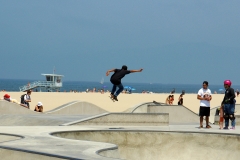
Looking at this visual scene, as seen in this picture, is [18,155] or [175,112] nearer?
[18,155]

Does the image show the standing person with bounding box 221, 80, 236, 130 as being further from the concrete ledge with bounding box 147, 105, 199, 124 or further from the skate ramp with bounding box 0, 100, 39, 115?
the skate ramp with bounding box 0, 100, 39, 115

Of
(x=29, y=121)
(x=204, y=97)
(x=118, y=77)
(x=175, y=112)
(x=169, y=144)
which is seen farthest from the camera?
(x=175, y=112)

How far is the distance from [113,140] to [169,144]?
1.41m

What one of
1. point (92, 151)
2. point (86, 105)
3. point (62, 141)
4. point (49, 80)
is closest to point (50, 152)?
point (92, 151)

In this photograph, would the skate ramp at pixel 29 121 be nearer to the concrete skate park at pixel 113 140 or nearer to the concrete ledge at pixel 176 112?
the concrete skate park at pixel 113 140

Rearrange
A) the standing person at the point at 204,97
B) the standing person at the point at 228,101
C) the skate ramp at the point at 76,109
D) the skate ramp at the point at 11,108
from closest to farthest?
the standing person at the point at 228,101 < the standing person at the point at 204,97 < the skate ramp at the point at 11,108 < the skate ramp at the point at 76,109

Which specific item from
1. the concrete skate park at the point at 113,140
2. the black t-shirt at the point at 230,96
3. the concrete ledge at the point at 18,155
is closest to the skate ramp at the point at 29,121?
the concrete skate park at the point at 113,140

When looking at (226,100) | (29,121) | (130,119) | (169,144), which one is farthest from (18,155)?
(29,121)

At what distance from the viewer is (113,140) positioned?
543 inches

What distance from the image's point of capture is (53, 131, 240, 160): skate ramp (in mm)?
13602

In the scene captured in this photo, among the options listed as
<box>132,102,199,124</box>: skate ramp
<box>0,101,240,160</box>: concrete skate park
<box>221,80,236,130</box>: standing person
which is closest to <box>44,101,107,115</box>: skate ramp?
<box>132,102,199,124</box>: skate ramp

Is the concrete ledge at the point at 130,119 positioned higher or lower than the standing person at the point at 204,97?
lower

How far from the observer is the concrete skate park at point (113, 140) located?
9.18 m

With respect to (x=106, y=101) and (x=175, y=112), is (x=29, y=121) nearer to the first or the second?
(x=175, y=112)
